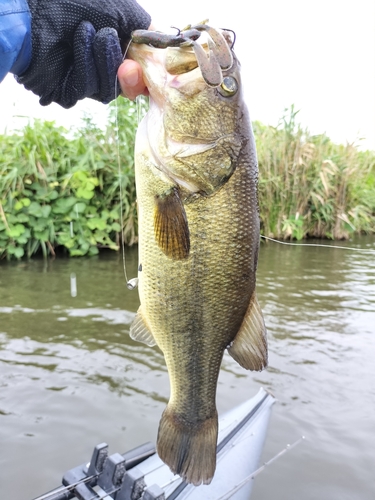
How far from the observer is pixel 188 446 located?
73.6 inches

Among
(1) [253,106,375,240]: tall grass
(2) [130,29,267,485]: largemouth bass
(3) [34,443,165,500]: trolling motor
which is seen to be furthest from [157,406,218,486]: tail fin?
(1) [253,106,375,240]: tall grass

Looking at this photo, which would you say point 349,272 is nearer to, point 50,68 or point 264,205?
point 264,205

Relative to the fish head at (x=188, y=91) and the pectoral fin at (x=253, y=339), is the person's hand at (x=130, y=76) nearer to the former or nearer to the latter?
the fish head at (x=188, y=91)

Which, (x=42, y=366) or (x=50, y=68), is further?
(x=42, y=366)

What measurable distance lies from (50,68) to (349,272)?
26.3 ft

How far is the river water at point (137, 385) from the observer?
3162 mm

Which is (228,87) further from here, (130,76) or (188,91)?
(130,76)

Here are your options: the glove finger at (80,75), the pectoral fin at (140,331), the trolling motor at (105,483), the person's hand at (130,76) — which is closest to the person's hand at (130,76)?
the person's hand at (130,76)

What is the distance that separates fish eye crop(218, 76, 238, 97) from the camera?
170 cm

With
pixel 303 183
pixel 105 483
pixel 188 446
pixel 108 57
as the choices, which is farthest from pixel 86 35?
pixel 303 183

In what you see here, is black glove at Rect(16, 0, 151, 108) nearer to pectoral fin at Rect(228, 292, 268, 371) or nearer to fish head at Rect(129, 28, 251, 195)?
fish head at Rect(129, 28, 251, 195)

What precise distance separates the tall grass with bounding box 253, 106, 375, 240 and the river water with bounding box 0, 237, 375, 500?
4.68 metres

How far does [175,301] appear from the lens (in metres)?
1.77

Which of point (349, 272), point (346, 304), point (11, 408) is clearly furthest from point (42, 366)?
point (349, 272)
